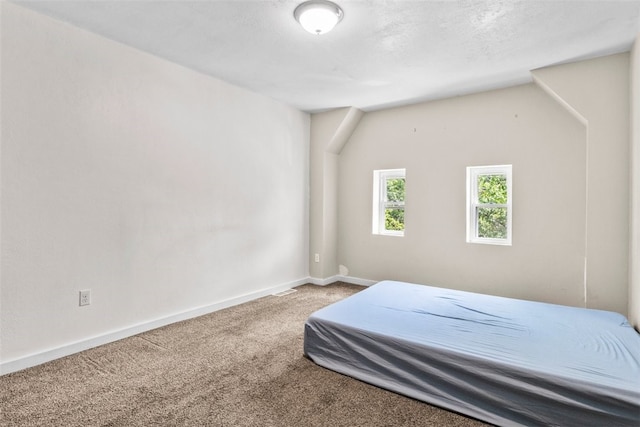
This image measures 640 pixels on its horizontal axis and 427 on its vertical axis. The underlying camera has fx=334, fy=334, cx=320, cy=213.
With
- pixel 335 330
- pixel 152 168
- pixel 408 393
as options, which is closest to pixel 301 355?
pixel 335 330

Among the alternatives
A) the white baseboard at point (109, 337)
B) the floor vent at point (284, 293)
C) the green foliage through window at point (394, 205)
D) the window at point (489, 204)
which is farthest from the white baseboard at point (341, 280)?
the window at point (489, 204)

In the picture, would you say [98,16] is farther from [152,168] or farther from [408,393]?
[408,393]

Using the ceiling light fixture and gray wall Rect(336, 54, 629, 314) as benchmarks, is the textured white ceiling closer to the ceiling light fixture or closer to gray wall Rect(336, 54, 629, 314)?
the ceiling light fixture

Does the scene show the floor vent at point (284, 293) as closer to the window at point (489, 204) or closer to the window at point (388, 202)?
the window at point (388, 202)

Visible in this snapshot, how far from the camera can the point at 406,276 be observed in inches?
181

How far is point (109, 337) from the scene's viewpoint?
112 inches

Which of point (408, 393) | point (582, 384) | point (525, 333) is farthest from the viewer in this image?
point (525, 333)

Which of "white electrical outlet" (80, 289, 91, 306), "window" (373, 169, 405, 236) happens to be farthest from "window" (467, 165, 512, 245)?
"white electrical outlet" (80, 289, 91, 306)

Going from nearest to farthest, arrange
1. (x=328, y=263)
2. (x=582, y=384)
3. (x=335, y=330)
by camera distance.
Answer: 1. (x=582, y=384)
2. (x=335, y=330)
3. (x=328, y=263)

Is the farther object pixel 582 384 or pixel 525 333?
pixel 525 333

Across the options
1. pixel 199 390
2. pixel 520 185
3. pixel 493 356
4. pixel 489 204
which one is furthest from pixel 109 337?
pixel 520 185

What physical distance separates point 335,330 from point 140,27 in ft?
9.08

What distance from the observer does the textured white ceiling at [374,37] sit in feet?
7.60

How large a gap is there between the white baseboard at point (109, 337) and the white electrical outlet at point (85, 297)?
30cm
